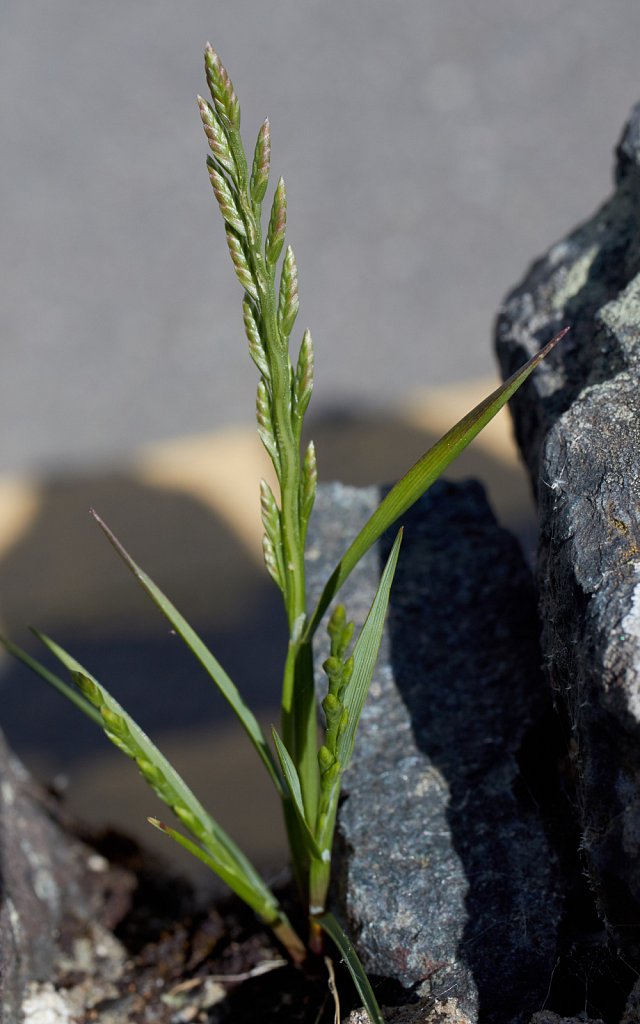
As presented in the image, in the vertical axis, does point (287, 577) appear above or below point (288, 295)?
below

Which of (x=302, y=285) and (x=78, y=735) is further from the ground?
(x=302, y=285)

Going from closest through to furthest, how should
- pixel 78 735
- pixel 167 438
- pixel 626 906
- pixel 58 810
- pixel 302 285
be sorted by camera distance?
pixel 626 906 → pixel 58 810 → pixel 78 735 → pixel 167 438 → pixel 302 285

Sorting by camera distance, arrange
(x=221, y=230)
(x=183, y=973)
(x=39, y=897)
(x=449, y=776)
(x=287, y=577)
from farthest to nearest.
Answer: (x=221, y=230), (x=39, y=897), (x=183, y=973), (x=449, y=776), (x=287, y=577)

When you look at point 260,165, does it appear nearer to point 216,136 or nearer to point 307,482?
point 216,136

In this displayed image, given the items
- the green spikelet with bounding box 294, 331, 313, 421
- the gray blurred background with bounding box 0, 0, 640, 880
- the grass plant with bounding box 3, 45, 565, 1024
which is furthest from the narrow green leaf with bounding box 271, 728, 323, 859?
the gray blurred background with bounding box 0, 0, 640, 880

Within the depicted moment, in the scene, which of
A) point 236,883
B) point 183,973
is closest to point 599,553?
point 236,883

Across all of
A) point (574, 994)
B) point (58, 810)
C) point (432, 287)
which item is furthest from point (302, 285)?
point (574, 994)

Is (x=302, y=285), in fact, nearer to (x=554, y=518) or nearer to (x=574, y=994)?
(x=554, y=518)
